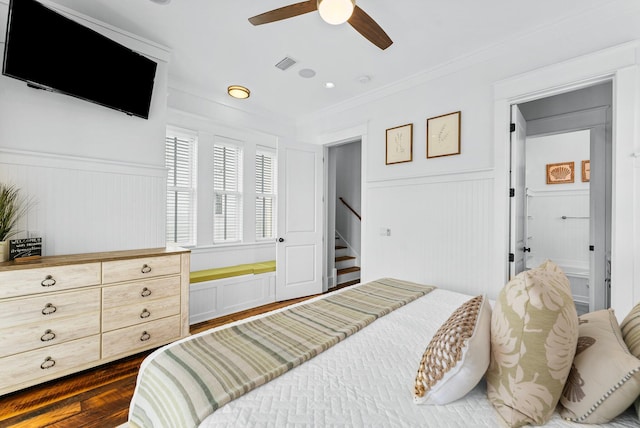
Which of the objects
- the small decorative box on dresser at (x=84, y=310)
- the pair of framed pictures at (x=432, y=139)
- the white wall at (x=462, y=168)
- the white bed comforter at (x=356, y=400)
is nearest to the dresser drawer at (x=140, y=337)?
the small decorative box on dresser at (x=84, y=310)

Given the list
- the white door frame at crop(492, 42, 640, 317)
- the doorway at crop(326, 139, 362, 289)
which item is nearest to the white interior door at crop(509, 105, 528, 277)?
the white door frame at crop(492, 42, 640, 317)

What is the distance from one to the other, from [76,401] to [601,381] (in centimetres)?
262

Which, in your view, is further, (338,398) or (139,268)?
(139,268)

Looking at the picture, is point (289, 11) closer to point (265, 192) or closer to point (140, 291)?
point (140, 291)

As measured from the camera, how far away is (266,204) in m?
4.23

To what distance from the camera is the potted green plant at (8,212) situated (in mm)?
1811

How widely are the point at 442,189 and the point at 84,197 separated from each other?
3.26 meters

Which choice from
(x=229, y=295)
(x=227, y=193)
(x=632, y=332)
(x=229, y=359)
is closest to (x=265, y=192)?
(x=227, y=193)

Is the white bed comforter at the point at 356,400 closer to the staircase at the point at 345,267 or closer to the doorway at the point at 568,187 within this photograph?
the doorway at the point at 568,187

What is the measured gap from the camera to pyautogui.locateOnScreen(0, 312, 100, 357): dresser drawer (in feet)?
5.43

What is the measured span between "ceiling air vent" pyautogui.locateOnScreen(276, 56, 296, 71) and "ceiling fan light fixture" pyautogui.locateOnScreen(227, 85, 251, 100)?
67cm

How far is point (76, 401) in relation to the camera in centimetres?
171

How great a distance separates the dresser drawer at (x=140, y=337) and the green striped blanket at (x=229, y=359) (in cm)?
120

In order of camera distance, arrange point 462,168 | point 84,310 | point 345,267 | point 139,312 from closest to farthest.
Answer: point 84,310
point 139,312
point 462,168
point 345,267
